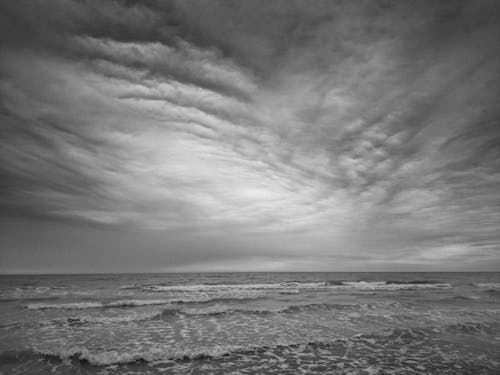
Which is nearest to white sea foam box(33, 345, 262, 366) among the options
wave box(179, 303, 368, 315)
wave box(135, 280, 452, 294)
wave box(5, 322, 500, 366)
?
wave box(5, 322, 500, 366)

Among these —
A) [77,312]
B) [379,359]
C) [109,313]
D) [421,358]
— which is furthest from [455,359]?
[77,312]

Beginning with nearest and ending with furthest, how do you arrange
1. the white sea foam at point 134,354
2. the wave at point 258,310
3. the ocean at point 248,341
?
the ocean at point 248,341
the white sea foam at point 134,354
the wave at point 258,310

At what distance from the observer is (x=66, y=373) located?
29.7 ft

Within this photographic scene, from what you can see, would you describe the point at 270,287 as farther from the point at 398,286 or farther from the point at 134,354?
the point at 134,354

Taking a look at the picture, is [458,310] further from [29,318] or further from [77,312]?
[29,318]

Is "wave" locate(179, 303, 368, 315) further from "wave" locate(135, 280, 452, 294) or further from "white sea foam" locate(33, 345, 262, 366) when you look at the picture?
"wave" locate(135, 280, 452, 294)

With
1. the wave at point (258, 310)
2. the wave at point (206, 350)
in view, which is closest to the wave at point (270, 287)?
the wave at point (258, 310)

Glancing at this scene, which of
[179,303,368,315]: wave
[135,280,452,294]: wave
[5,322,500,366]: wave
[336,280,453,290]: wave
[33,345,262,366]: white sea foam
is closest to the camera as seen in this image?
[33,345,262,366]: white sea foam

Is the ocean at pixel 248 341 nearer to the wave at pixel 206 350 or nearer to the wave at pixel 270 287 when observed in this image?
the wave at pixel 206 350

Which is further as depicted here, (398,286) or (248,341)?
(398,286)

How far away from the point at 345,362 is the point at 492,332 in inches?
401

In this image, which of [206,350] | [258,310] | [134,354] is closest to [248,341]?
[206,350]

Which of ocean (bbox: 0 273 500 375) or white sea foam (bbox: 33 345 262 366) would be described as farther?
white sea foam (bbox: 33 345 262 366)

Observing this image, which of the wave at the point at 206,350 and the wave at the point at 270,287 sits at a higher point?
the wave at the point at 270,287
